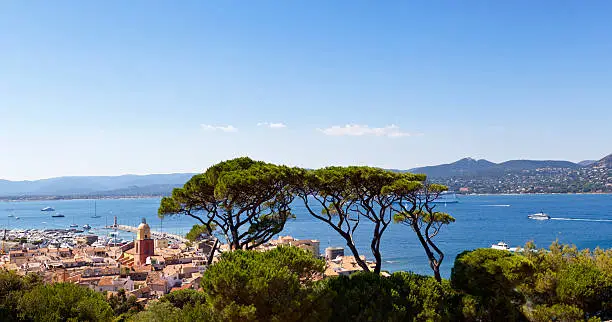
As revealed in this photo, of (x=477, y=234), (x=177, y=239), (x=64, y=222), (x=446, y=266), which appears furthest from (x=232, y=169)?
(x=64, y=222)

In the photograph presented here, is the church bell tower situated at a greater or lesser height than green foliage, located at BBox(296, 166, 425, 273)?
lesser

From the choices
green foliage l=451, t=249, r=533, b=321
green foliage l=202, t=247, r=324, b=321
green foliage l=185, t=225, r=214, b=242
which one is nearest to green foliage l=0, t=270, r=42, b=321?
green foliage l=185, t=225, r=214, b=242

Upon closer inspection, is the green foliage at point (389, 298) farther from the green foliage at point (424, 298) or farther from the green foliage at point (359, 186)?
the green foliage at point (359, 186)

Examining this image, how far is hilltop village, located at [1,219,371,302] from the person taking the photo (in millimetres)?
29797

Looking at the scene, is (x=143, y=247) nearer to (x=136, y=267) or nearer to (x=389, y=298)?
(x=136, y=267)

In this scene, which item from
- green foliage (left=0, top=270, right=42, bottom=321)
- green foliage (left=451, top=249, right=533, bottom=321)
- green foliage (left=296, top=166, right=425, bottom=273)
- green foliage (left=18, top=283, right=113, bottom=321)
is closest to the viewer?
green foliage (left=18, top=283, right=113, bottom=321)

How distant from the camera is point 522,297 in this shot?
36.2 ft

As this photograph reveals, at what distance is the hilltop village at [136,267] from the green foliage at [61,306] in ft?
46.8

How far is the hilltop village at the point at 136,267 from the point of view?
29797 mm

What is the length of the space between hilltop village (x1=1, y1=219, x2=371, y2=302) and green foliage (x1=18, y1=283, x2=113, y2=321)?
14.3m

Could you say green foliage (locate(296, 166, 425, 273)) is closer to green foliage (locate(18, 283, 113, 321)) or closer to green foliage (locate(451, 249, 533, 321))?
green foliage (locate(451, 249, 533, 321))

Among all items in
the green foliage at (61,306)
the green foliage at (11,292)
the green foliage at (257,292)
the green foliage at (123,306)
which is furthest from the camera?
the green foliage at (123,306)

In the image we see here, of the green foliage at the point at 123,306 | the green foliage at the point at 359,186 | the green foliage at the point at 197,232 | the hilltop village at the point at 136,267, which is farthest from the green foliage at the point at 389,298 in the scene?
the hilltop village at the point at 136,267

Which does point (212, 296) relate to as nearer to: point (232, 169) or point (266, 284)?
→ point (266, 284)
